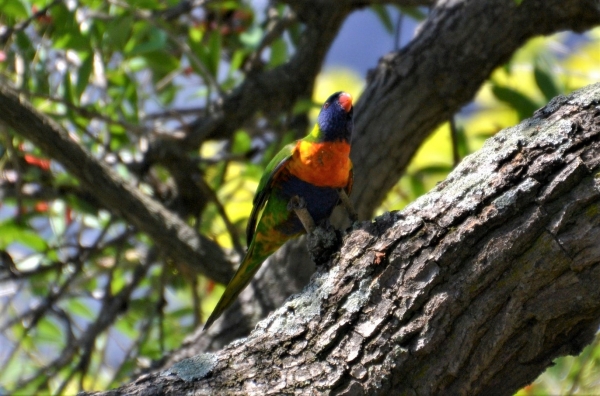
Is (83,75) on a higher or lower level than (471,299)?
higher

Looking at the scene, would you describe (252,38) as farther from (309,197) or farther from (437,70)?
(309,197)

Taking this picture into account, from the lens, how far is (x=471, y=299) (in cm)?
178

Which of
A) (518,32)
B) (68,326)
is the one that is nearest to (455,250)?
(518,32)

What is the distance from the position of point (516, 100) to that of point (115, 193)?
224 centimetres

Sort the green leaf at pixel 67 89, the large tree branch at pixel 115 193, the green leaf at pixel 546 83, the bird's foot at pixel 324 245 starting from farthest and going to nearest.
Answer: the green leaf at pixel 546 83 < the green leaf at pixel 67 89 < the large tree branch at pixel 115 193 < the bird's foot at pixel 324 245

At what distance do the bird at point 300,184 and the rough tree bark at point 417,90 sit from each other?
9.8 inches

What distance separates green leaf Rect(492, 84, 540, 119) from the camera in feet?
11.7

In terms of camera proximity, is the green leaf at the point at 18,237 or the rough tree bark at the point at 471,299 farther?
the green leaf at the point at 18,237

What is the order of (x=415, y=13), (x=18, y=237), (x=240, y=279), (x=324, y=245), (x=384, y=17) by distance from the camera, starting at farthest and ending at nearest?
(x=384, y=17) → (x=415, y=13) → (x=18, y=237) → (x=240, y=279) → (x=324, y=245)

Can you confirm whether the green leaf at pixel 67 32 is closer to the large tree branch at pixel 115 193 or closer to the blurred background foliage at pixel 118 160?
the blurred background foliage at pixel 118 160

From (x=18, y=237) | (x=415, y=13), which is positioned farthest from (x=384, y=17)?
(x=18, y=237)

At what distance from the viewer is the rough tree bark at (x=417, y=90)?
339cm

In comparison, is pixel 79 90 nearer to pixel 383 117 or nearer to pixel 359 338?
pixel 383 117

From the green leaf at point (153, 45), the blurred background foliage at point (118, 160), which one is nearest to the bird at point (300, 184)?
the blurred background foliage at point (118, 160)
